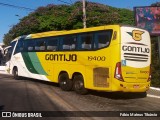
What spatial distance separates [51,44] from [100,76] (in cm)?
466

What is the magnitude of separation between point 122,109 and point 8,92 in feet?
20.3

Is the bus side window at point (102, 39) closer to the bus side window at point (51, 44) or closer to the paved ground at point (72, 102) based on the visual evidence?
the paved ground at point (72, 102)

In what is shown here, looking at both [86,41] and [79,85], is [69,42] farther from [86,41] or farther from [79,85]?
[79,85]

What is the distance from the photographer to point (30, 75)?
2112 cm

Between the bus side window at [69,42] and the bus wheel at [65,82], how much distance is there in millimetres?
1387

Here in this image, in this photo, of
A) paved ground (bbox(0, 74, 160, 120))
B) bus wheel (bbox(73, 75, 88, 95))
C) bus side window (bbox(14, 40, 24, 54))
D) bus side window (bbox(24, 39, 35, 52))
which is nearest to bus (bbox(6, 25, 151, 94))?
bus wheel (bbox(73, 75, 88, 95))

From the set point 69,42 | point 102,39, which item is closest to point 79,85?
point 69,42

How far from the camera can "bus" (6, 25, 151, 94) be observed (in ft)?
47.1

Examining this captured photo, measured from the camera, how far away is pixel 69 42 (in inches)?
677

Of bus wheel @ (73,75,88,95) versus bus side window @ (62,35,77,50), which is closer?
bus wheel @ (73,75,88,95)

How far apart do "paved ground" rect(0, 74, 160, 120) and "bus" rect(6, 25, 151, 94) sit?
23.6 inches

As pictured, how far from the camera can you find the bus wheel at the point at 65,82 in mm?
17280

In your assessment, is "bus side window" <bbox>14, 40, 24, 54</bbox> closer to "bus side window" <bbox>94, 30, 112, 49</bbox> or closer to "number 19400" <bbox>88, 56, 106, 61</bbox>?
"number 19400" <bbox>88, 56, 106, 61</bbox>

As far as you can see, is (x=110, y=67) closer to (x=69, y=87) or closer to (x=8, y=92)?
(x=69, y=87)
